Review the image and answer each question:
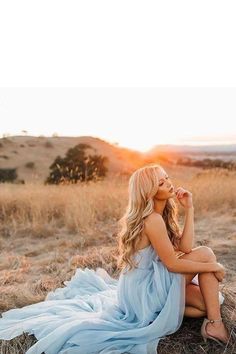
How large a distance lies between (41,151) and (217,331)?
86.6 feet

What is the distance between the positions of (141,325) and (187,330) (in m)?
0.33

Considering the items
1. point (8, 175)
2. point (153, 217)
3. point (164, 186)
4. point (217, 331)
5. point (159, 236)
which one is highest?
point (164, 186)

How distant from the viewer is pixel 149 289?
4070 millimetres

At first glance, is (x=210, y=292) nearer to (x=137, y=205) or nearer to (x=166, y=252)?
(x=166, y=252)

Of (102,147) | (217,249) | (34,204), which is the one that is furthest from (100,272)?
(102,147)

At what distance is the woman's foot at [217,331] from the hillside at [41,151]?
17.1 metres

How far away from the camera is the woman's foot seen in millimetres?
3963

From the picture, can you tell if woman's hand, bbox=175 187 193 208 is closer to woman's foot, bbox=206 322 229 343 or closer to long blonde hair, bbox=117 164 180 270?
long blonde hair, bbox=117 164 180 270

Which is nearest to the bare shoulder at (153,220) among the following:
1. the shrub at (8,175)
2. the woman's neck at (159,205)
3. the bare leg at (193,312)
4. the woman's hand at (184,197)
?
the woman's neck at (159,205)

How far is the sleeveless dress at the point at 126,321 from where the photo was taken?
3.94 meters

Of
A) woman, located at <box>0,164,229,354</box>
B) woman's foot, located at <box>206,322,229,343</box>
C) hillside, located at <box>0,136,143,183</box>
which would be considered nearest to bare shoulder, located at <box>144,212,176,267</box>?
woman, located at <box>0,164,229,354</box>

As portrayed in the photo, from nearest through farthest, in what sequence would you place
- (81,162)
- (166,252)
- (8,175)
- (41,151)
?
(166,252)
(81,162)
(8,175)
(41,151)

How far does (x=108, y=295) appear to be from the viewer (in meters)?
4.83

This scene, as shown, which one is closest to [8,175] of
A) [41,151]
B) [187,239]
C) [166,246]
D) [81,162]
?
[81,162]
